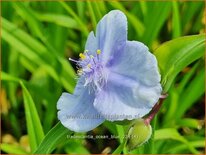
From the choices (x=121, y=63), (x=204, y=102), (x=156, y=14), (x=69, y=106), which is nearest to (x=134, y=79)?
(x=121, y=63)

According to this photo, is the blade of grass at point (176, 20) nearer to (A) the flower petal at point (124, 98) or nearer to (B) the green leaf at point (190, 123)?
(B) the green leaf at point (190, 123)

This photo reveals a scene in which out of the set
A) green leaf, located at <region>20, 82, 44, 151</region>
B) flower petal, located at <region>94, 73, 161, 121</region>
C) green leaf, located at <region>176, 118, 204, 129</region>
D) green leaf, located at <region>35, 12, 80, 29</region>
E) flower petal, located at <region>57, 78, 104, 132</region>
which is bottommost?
green leaf, located at <region>176, 118, 204, 129</region>

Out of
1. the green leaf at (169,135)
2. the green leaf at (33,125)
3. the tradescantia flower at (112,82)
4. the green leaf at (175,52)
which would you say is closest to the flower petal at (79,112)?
the tradescantia flower at (112,82)

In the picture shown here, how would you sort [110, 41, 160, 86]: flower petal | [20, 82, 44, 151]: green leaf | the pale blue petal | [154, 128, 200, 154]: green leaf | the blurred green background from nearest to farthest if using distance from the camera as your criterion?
1. [110, 41, 160, 86]: flower petal
2. the pale blue petal
3. [20, 82, 44, 151]: green leaf
4. [154, 128, 200, 154]: green leaf
5. the blurred green background

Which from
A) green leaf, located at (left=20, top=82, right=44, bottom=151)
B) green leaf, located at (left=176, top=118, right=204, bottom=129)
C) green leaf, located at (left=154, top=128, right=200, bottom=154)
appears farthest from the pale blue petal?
green leaf, located at (left=176, top=118, right=204, bottom=129)

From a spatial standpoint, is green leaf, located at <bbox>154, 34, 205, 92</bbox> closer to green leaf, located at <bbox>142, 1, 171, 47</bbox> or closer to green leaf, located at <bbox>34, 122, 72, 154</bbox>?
green leaf, located at <bbox>34, 122, 72, 154</bbox>

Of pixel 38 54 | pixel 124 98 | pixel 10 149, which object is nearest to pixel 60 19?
pixel 38 54

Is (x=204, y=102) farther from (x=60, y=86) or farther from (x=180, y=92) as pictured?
(x=60, y=86)
